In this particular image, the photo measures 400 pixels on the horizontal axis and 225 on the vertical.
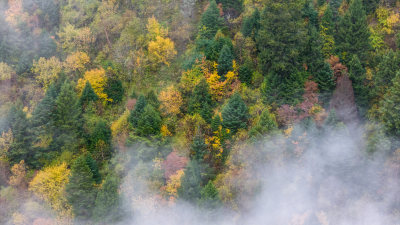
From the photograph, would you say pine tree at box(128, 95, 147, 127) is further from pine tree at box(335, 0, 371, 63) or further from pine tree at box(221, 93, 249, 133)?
pine tree at box(335, 0, 371, 63)

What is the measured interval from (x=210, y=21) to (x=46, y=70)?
91.9ft

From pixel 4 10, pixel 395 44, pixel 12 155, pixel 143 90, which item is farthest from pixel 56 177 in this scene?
pixel 395 44

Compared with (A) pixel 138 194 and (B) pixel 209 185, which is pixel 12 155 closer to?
(A) pixel 138 194

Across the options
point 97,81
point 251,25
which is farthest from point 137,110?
point 251,25

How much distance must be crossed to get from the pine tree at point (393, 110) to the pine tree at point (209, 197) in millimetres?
20164

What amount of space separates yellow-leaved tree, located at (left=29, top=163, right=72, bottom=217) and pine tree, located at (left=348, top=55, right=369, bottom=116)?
3800cm

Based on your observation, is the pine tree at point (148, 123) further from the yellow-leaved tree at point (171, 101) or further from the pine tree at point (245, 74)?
the pine tree at point (245, 74)

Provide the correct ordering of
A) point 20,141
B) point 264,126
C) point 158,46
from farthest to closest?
point 158,46, point 20,141, point 264,126

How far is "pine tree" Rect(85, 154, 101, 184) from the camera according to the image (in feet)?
183

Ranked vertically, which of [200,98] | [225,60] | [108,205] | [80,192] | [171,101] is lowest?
[80,192]

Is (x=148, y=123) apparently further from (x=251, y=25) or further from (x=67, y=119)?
(x=251, y=25)

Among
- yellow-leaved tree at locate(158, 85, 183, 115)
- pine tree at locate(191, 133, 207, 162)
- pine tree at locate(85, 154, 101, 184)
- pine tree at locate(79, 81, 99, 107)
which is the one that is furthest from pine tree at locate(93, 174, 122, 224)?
pine tree at locate(79, 81, 99, 107)

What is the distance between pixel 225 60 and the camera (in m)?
57.3

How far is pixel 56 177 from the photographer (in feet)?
186
